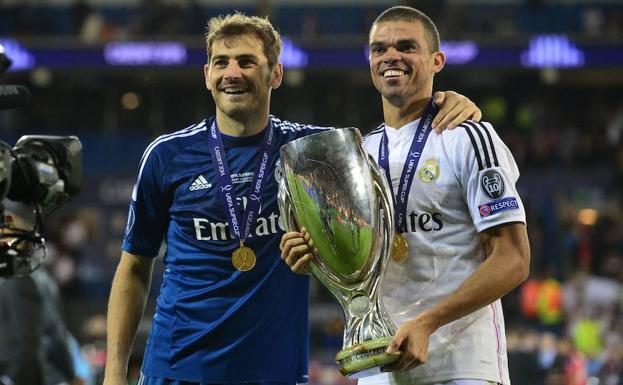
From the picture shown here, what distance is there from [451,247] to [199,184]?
33.8 inches

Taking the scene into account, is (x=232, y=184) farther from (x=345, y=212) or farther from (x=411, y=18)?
(x=411, y=18)

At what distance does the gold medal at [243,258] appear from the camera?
11.2 feet

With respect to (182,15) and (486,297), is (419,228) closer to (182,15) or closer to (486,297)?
(486,297)

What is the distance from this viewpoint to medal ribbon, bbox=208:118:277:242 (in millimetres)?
3439

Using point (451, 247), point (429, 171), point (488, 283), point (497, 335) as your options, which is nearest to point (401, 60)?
point (429, 171)

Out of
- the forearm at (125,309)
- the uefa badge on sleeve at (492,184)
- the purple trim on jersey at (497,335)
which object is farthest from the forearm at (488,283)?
the forearm at (125,309)

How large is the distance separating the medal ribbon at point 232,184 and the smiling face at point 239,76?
0.11m

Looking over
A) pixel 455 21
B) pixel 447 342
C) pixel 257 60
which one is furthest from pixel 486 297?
pixel 455 21

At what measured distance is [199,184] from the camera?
11.6 feet

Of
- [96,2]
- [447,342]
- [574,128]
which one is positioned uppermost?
[96,2]

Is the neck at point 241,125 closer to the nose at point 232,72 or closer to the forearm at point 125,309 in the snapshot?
the nose at point 232,72

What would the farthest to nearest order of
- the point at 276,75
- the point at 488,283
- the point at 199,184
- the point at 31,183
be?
the point at 276,75 < the point at 199,184 < the point at 31,183 < the point at 488,283

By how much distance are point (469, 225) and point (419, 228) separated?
152 millimetres

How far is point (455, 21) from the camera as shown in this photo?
15.0 m
